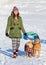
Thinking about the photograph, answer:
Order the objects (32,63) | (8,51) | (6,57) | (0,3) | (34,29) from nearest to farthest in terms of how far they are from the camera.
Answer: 1. (32,63)
2. (6,57)
3. (8,51)
4. (34,29)
5. (0,3)

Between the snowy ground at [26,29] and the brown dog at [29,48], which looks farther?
the brown dog at [29,48]

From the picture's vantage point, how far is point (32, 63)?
8.78 metres

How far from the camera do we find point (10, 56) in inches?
379

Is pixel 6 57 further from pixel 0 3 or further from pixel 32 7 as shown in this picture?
pixel 0 3

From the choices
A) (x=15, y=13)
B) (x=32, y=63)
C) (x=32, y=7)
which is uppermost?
(x=32, y=7)

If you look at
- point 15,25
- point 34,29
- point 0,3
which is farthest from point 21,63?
point 0,3

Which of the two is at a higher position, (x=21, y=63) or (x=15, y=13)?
(x=15, y=13)

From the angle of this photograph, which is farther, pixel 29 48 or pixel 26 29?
pixel 26 29

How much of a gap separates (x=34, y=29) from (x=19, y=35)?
639 cm

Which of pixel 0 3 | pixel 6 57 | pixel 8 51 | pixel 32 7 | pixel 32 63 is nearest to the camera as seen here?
pixel 32 63

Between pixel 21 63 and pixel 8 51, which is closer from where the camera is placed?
pixel 21 63

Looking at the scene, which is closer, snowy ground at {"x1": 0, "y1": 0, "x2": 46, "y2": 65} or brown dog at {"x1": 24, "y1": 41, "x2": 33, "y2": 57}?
snowy ground at {"x1": 0, "y1": 0, "x2": 46, "y2": 65}

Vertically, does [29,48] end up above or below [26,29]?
below

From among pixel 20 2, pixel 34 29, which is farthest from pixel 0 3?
pixel 34 29
